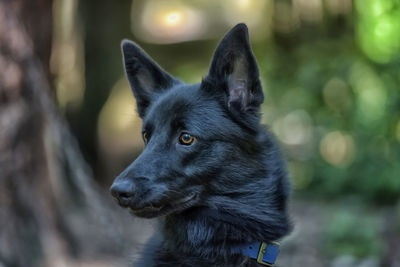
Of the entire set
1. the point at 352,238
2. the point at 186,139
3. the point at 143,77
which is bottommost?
the point at 186,139

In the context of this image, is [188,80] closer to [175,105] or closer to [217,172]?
[175,105]

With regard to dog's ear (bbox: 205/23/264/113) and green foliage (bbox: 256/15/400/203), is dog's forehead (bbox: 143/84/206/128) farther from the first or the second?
green foliage (bbox: 256/15/400/203)

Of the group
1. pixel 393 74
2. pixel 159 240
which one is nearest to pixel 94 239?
pixel 159 240

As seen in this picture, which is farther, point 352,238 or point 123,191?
Result: point 352,238

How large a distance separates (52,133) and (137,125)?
391 centimetres

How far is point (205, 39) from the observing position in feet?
34.8

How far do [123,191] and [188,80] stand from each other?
6.88 m

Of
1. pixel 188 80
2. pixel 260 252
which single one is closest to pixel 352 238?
pixel 260 252

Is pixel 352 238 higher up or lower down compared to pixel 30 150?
higher up

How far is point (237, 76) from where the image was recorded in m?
3.05

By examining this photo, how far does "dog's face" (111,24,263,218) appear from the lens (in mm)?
2852

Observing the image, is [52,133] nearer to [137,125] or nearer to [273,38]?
[137,125]

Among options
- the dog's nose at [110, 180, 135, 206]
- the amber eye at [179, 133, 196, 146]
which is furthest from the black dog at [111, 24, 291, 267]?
the dog's nose at [110, 180, 135, 206]

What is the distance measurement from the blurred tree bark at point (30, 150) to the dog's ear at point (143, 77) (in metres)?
1.77
